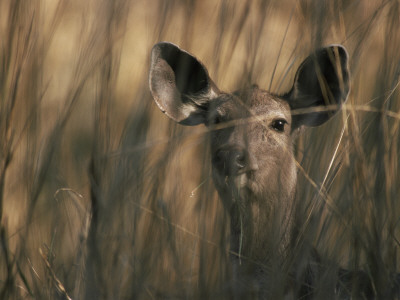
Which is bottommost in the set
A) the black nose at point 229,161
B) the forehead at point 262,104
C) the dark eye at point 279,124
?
the black nose at point 229,161

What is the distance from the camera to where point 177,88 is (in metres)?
3.48

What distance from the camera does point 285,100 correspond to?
3656 mm

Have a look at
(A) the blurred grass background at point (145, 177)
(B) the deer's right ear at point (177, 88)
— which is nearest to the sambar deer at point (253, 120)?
(B) the deer's right ear at point (177, 88)

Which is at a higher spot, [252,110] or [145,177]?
[252,110]

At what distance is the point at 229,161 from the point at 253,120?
0.66 feet

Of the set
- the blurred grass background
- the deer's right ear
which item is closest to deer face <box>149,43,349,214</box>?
the deer's right ear

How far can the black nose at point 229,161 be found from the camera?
2.78m

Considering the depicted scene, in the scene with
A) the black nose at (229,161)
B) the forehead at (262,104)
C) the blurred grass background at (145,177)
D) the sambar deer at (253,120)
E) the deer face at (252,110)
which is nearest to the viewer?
the blurred grass background at (145,177)

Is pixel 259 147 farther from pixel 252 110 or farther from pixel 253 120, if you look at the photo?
pixel 253 120

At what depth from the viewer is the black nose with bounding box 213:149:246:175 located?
2.78 metres

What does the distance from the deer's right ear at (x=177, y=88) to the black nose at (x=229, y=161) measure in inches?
23.7

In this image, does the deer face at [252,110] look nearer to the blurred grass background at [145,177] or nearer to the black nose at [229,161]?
the black nose at [229,161]

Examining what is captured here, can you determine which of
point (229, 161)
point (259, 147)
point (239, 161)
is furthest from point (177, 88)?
point (229, 161)

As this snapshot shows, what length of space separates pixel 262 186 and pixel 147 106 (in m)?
1.06
